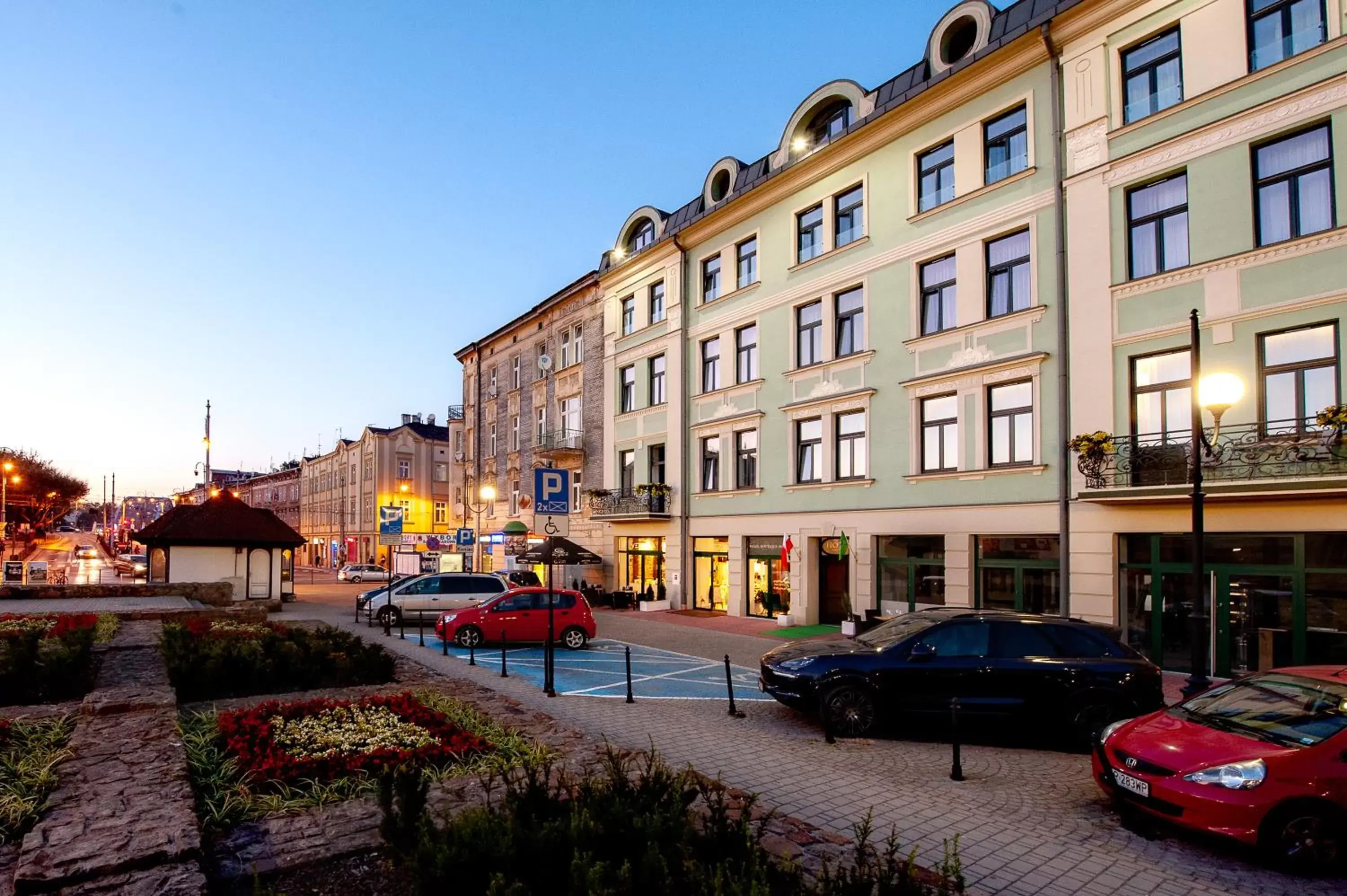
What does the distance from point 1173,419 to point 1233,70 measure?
6.69 meters

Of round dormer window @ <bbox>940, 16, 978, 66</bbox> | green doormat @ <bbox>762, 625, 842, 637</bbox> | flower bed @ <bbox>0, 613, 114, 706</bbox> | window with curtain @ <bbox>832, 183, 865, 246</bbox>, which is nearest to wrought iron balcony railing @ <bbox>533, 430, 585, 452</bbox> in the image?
green doormat @ <bbox>762, 625, 842, 637</bbox>

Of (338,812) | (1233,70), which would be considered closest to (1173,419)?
(1233,70)

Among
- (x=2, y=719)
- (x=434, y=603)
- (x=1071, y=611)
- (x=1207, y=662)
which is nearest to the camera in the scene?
(x=2, y=719)

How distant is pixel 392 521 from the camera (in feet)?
92.4

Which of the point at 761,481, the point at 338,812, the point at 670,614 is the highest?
the point at 761,481

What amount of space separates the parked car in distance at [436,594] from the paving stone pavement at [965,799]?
13.2m

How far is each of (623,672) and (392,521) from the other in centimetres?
1464

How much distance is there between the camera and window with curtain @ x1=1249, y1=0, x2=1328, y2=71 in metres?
14.9

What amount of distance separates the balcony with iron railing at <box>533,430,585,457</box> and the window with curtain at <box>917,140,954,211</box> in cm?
1909

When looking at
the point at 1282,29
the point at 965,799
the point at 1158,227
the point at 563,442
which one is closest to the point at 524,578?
the point at 563,442

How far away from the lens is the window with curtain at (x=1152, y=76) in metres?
16.9

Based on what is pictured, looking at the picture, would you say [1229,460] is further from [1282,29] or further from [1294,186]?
[1282,29]

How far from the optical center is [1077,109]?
18.2m

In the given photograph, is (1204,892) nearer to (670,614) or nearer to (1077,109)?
(1077,109)
